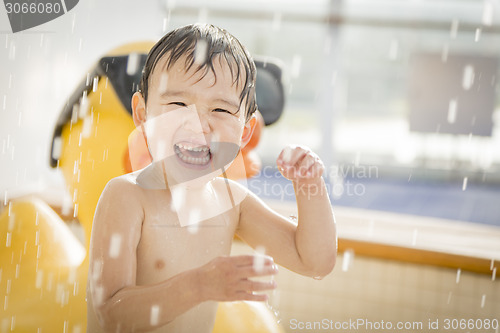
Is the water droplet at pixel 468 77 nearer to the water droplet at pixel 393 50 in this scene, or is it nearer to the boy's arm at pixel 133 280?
the water droplet at pixel 393 50

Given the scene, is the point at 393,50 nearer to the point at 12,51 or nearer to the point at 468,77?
the point at 468,77

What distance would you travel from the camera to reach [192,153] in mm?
421

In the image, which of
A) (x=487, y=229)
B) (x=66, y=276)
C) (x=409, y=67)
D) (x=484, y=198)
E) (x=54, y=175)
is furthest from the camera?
(x=409, y=67)

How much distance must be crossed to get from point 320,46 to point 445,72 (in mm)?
1133

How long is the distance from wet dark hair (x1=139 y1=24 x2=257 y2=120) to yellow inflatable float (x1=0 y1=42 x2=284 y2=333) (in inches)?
7.4

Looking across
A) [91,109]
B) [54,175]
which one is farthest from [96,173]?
[54,175]

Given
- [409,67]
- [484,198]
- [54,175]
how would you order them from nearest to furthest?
[54,175], [484,198], [409,67]

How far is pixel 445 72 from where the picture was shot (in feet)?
15.3

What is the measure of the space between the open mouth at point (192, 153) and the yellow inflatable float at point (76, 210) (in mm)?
197

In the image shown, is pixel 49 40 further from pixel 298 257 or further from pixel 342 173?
pixel 342 173

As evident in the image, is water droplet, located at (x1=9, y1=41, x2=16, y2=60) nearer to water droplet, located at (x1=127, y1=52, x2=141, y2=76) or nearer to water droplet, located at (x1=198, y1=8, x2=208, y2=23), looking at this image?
water droplet, located at (x1=127, y1=52, x2=141, y2=76)

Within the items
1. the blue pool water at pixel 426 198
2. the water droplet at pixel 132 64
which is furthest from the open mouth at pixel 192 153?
the blue pool water at pixel 426 198

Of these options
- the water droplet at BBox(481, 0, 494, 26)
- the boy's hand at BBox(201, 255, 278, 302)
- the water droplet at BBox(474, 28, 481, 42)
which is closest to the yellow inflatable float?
the boy's hand at BBox(201, 255, 278, 302)

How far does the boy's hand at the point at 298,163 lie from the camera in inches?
17.3
